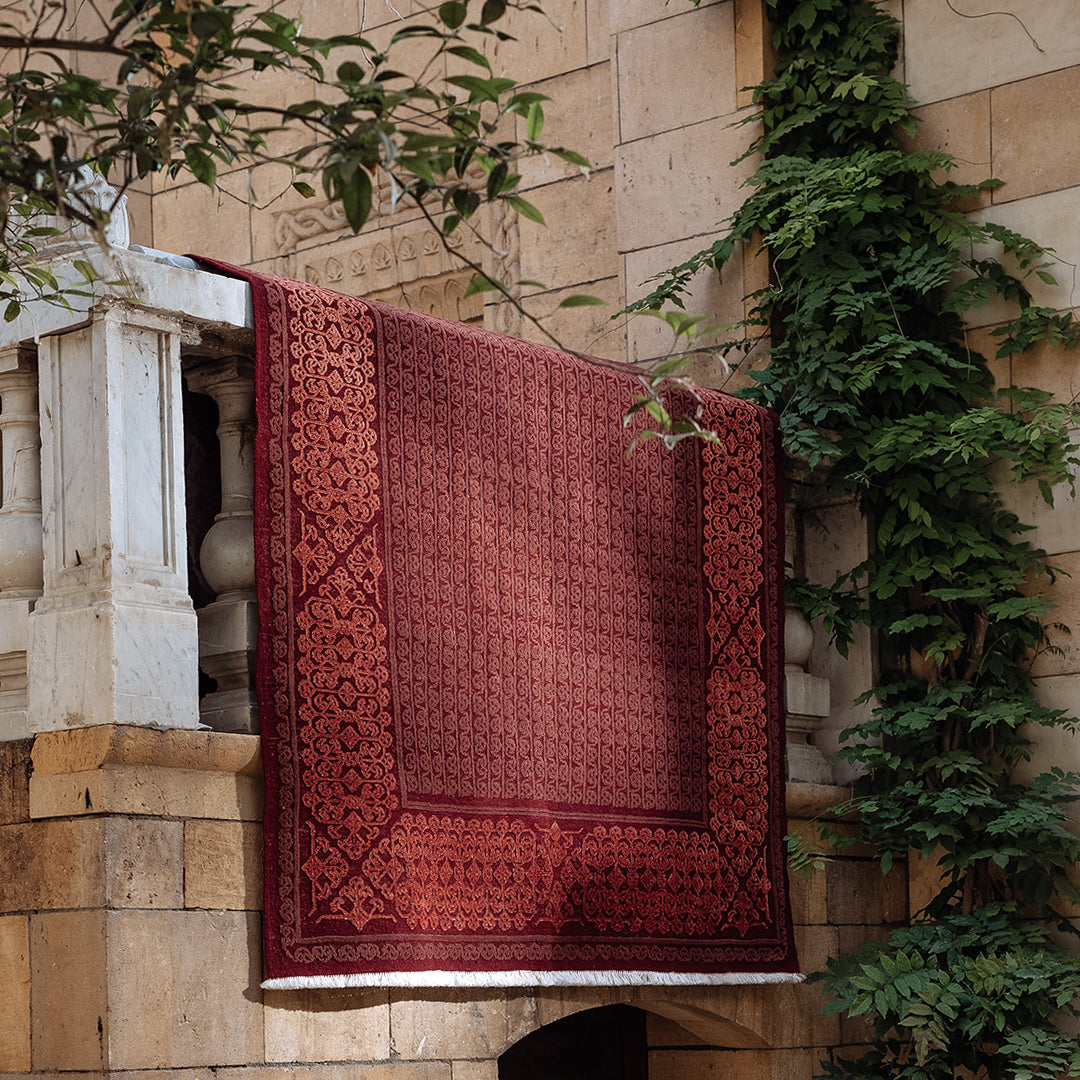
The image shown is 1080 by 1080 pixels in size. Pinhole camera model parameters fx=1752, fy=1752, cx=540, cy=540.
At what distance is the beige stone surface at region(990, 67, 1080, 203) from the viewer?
532 centimetres

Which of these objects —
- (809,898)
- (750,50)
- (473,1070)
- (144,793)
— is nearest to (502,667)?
(473,1070)

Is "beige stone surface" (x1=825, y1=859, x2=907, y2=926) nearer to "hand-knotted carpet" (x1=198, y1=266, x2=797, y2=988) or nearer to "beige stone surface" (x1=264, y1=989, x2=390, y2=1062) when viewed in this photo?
"hand-knotted carpet" (x1=198, y1=266, x2=797, y2=988)

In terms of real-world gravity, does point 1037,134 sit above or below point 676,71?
below

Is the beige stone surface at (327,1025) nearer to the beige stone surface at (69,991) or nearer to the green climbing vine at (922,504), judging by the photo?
the beige stone surface at (69,991)

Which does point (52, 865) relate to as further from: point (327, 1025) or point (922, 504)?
point (922, 504)

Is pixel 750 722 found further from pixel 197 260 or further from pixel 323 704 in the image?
pixel 197 260

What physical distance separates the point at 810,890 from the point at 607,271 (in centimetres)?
234

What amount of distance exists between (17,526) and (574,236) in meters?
3.10

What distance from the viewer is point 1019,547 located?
518 centimetres

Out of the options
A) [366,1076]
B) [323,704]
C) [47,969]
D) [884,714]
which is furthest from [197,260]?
[884,714]

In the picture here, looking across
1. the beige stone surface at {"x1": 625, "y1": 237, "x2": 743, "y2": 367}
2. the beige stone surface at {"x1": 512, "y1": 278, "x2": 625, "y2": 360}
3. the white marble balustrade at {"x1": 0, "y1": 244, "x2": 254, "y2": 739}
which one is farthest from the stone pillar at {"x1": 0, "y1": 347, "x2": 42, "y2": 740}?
the beige stone surface at {"x1": 512, "y1": 278, "x2": 625, "y2": 360}

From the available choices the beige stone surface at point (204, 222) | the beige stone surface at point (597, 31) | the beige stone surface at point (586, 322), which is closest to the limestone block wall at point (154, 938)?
the beige stone surface at point (586, 322)

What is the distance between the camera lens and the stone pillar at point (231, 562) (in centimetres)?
377

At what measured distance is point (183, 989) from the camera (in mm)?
3414
